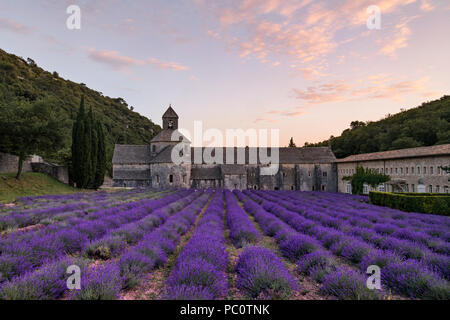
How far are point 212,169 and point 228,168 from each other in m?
2.92

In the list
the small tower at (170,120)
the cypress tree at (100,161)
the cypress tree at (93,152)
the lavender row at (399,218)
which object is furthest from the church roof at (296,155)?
the lavender row at (399,218)

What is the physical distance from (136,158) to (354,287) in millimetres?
39225

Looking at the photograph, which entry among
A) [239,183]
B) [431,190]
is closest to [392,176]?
[431,190]

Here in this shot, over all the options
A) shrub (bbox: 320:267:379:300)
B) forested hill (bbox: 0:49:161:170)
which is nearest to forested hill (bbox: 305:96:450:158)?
shrub (bbox: 320:267:379:300)

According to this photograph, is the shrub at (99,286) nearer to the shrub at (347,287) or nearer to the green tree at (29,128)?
the shrub at (347,287)

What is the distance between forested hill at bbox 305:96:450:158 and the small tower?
27554 millimetres

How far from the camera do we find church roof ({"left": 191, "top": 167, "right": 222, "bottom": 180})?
1625 inches

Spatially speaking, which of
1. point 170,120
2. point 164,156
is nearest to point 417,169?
point 164,156

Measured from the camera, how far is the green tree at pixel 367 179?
25.6m

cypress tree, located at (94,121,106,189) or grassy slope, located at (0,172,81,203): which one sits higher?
cypress tree, located at (94,121,106,189)

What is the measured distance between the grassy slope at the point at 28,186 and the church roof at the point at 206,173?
1926 cm

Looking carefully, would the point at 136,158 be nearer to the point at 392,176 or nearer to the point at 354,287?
the point at 392,176

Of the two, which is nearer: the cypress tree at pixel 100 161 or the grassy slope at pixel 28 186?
the grassy slope at pixel 28 186

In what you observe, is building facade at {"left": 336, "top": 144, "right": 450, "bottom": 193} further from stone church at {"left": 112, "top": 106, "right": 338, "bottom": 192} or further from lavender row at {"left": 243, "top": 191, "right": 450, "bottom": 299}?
lavender row at {"left": 243, "top": 191, "right": 450, "bottom": 299}
